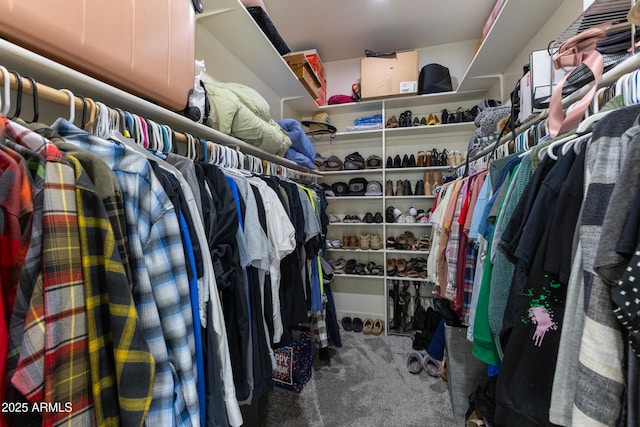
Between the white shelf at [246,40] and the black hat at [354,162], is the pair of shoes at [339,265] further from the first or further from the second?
the white shelf at [246,40]

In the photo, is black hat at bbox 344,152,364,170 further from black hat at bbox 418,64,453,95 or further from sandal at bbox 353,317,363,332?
sandal at bbox 353,317,363,332

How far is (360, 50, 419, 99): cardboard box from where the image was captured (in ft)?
7.83

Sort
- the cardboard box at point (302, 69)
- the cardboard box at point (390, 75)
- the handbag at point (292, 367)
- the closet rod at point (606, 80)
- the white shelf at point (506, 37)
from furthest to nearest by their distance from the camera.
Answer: the cardboard box at point (390, 75) < the cardboard box at point (302, 69) < the handbag at point (292, 367) < the white shelf at point (506, 37) < the closet rod at point (606, 80)

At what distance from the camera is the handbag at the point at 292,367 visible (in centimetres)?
173

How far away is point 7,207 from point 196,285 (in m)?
0.36

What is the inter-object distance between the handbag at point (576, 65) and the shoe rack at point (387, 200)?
161 cm

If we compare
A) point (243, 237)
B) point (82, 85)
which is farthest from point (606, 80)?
point (82, 85)

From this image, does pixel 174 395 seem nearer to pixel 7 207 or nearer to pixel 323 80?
pixel 7 207

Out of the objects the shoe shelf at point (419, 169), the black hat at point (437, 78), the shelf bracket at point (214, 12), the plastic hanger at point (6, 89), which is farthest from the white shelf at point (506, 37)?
the plastic hanger at point (6, 89)

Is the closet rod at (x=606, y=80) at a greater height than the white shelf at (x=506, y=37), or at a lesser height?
lesser

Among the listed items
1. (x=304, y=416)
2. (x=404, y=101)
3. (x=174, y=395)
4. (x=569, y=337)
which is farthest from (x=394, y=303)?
(x=174, y=395)

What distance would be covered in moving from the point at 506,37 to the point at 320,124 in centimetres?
150

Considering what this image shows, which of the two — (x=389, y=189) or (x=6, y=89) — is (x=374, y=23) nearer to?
(x=389, y=189)

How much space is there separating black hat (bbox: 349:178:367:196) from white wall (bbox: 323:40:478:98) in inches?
37.7
